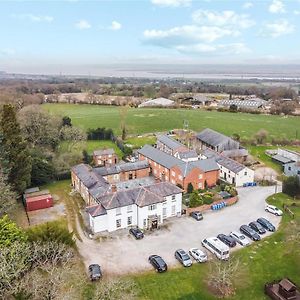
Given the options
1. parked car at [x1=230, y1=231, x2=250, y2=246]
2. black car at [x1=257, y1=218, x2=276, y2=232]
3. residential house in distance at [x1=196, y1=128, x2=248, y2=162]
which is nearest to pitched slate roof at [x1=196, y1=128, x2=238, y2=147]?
residential house in distance at [x1=196, y1=128, x2=248, y2=162]

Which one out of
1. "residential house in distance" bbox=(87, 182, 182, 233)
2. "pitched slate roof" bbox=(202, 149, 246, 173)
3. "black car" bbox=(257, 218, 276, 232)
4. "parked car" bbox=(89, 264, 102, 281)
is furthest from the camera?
"pitched slate roof" bbox=(202, 149, 246, 173)

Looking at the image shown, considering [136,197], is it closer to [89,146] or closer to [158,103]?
[89,146]

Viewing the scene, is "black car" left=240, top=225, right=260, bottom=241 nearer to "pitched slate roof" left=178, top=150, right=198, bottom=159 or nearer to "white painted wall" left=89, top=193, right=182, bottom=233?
"white painted wall" left=89, top=193, right=182, bottom=233

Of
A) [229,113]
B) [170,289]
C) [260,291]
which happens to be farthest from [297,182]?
[229,113]

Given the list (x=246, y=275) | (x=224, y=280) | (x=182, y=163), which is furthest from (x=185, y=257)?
(x=182, y=163)

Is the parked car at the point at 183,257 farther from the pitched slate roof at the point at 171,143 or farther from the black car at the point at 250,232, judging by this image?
the pitched slate roof at the point at 171,143

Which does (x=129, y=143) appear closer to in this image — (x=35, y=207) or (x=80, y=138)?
(x=80, y=138)
